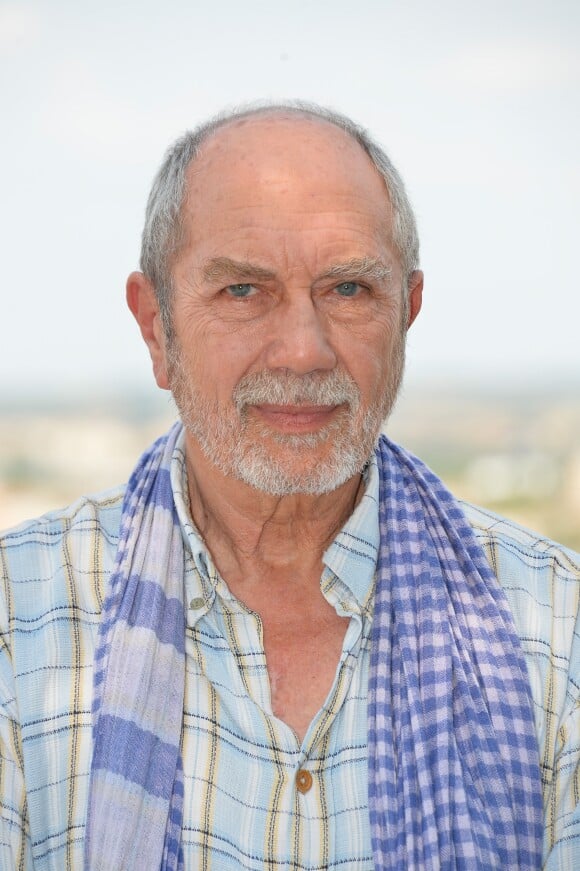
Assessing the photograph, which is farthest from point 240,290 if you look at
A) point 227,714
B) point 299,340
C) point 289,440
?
point 227,714

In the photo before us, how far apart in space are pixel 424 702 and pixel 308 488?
0.48m

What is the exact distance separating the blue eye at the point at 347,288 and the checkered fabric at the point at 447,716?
519 millimetres

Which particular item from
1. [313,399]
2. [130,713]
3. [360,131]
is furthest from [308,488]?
[360,131]

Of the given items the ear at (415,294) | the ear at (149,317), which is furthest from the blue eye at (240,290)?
the ear at (415,294)

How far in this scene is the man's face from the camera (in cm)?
209

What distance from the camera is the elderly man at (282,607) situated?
1.96 meters

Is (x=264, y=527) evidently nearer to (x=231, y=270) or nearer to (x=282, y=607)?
(x=282, y=607)

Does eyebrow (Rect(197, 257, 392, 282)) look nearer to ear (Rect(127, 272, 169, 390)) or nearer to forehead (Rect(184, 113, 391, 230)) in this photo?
forehead (Rect(184, 113, 391, 230))

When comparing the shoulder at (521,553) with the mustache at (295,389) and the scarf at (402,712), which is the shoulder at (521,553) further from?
the mustache at (295,389)

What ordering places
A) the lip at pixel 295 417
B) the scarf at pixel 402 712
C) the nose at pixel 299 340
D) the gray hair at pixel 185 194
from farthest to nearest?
1. the gray hair at pixel 185 194
2. the lip at pixel 295 417
3. the nose at pixel 299 340
4. the scarf at pixel 402 712

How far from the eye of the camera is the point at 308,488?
7.11 ft

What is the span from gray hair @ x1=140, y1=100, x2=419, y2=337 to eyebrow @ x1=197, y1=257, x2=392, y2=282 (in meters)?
0.11

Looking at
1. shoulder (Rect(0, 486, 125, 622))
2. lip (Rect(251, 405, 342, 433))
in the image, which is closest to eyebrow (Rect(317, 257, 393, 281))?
lip (Rect(251, 405, 342, 433))

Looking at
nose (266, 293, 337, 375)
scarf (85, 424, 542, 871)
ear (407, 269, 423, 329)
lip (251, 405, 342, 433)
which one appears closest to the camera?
scarf (85, 424, 542, 871)
